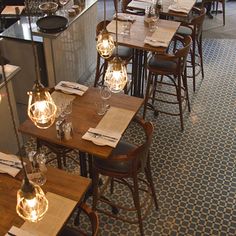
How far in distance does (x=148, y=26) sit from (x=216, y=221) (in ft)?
7.31

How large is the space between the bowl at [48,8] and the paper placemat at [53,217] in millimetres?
2601

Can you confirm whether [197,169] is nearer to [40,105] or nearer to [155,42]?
[155,42]

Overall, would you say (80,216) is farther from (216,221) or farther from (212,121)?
(212,121)

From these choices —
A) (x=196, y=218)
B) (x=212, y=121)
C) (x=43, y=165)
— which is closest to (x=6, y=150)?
(x=43, y=165)

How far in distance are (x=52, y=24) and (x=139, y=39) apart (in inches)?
37.4

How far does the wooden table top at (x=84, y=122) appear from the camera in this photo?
9.57 ft

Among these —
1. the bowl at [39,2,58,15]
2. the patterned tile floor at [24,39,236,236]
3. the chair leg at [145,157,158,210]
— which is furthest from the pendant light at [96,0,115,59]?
the bowl at [39,2,58,15]

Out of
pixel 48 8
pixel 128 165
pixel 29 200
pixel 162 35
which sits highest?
pixel 29 200

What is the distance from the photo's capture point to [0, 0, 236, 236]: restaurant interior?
2.65 meters

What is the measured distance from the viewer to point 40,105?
233cm

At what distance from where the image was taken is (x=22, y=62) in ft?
14.8

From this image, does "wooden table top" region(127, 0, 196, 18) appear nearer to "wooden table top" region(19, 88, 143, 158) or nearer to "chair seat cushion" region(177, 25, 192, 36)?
"chair seat cushion" region(177, 25, 192, 36)

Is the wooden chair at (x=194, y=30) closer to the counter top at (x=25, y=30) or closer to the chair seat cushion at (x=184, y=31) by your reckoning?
the chair seat cushion at (x=184, y=31)

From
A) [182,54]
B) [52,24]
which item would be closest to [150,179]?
[182,54]
